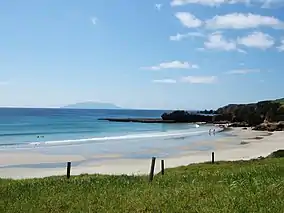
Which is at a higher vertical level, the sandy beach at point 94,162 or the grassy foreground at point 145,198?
the grassy foreground at point 145,198

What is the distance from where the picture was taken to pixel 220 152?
57.9 m

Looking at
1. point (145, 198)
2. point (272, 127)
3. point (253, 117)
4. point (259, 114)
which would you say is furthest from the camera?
point (259, 114)

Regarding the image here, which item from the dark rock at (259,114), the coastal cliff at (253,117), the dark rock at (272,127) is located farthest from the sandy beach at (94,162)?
the dark rock at (259,114)

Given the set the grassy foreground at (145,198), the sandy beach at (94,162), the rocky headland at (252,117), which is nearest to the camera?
the grassy foreground at (145,198)

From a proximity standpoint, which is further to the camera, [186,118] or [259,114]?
[186,118]

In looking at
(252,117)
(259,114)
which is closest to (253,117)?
(252,117)

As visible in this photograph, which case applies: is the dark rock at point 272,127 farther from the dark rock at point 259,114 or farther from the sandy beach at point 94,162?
the sandy beach at point 94,162

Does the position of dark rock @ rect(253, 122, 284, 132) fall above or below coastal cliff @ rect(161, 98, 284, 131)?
below

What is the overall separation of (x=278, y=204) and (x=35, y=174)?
1204 inches

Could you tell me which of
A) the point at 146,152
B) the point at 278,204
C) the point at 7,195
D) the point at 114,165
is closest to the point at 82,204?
the point at 7,195

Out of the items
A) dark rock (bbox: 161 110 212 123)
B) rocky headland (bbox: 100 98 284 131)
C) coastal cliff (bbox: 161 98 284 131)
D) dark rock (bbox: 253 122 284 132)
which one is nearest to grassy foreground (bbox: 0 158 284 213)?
dark rock (bbox: 253 122 284 132)

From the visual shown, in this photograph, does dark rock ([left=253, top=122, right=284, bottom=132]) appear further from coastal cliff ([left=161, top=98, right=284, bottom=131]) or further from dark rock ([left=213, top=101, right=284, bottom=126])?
dark rock ([left=213, top=101, right=284, bottom=126])

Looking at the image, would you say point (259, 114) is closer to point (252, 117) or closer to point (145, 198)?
point (252, 117)

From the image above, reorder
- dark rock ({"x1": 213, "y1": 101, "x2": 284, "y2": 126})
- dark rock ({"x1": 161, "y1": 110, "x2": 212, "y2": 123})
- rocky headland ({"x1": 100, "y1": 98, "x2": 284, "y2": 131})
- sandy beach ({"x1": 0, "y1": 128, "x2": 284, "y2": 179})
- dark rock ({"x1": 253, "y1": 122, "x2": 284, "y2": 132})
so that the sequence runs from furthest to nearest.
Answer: dark rock ({"x1": 161, "y1": 110, "x2": 212, "y2": 123}), dark rock ({"x1": 213, "y1": 101, "x2": 284, "y2": 126}), rocky headland ({"x1": 100, "y1": 98, "x2": 284, "y2": 131}), dark rock ({"x1": 253, "y1": 122, "x2": 284, "y2": 132}), sandy beach ({"x1": 0, "y1": 128, "x2": 284, "y2": 179})
